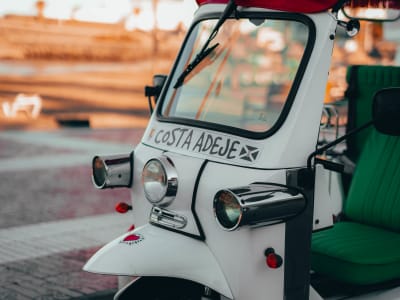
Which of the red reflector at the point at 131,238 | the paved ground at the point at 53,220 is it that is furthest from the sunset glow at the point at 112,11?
the red reflector at the point at 131,238

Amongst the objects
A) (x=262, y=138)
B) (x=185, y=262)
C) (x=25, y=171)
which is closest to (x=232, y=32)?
(x=262, y=138)

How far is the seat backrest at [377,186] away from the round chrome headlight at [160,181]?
1.37m

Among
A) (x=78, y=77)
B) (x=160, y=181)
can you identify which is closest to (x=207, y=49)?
(x=160, y=181)

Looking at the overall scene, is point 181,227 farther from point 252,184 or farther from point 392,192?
point 392,192

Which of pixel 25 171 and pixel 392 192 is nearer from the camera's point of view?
pixel 392 192

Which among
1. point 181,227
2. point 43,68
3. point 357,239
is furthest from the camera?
point 43,68

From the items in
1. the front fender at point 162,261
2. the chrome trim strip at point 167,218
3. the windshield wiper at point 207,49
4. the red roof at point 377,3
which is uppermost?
the red roof at point 377,3

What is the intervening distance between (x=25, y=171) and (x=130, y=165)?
698cm

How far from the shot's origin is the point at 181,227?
3.01 metres

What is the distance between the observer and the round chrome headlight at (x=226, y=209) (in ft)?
8.82

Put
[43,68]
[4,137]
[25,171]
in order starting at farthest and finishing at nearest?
[43,68] → [4,137] → [25,171]

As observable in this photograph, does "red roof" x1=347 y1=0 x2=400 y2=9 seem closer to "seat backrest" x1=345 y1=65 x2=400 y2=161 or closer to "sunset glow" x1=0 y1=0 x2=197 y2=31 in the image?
"seat backrest" x1=345 y1=65 x2=400 y2=161

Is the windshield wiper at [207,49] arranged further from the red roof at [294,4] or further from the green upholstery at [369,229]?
the green upholstery at [369,229]

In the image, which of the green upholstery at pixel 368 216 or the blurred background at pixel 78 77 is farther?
the blurred background at pixel 78 77
